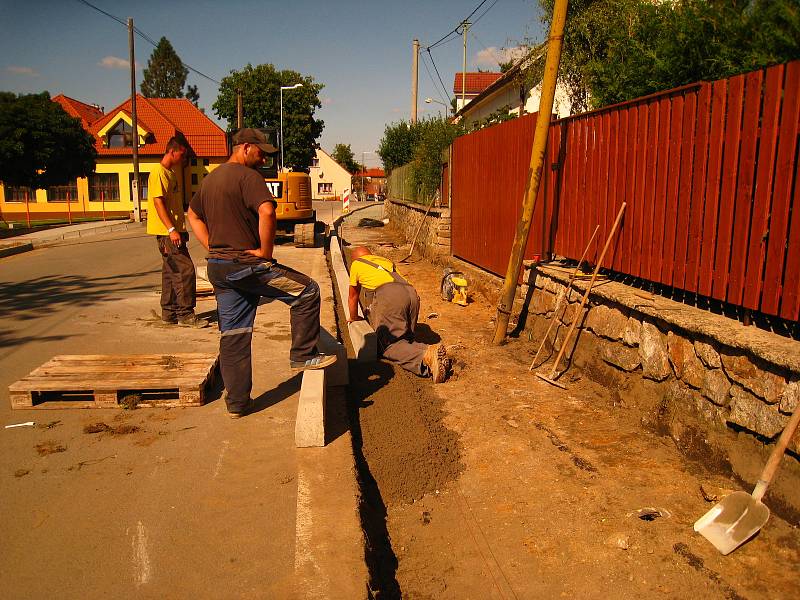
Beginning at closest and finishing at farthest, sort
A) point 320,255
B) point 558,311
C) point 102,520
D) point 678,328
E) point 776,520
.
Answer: point 102,520, point 776,520, point 678,328, point 558,311, point 320,255

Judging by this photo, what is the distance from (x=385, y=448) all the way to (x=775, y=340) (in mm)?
2523

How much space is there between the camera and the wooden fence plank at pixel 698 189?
4.55 meters

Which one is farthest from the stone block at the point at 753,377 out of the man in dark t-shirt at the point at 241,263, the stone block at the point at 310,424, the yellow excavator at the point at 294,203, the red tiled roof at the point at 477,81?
the red tiled roof at the point at 477,81

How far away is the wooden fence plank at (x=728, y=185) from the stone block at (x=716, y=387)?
56 cm

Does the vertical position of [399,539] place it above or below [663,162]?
below

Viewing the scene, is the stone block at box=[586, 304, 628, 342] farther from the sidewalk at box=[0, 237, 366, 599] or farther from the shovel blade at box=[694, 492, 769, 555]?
the sidewalk at box=[0, 237, 366, 599]

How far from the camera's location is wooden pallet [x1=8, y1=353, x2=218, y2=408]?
4.46 meters

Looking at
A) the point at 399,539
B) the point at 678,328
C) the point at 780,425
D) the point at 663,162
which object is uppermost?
the point at 663,162

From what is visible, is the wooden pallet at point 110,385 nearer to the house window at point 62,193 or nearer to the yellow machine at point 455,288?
the yellow machine at point 455,288

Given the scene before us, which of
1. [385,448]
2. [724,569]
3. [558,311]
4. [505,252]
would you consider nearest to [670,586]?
[724,569]

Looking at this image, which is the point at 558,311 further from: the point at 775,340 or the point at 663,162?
the point at 775,340

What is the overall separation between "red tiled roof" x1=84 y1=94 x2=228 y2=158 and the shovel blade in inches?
1488

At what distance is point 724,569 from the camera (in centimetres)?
309

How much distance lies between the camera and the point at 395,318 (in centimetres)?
617
